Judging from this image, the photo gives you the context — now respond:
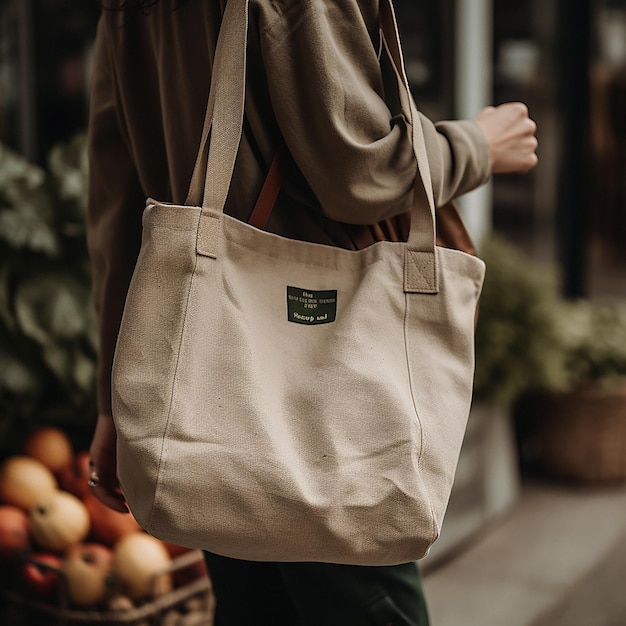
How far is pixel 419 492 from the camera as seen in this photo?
Answer: 116 cm

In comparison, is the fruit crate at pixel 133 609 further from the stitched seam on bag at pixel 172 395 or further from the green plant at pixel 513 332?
the green plant at pixel 513 332

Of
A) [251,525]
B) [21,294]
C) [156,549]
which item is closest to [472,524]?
[156,549]

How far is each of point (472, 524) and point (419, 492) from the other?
2556 millimetres

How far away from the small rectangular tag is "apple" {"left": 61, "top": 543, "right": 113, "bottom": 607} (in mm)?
1256

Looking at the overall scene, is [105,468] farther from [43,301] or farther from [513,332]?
[513,332]

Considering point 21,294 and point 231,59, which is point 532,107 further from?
point 231,59

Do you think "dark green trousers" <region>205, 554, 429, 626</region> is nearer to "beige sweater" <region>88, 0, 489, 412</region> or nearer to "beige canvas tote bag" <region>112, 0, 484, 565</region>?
"beige canvas tote bag" <region>112, 0, 484, 565</region>

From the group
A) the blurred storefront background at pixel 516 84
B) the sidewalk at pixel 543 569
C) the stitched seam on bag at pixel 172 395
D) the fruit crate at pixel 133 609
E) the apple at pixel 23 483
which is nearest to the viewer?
the stitched seam on bag at pixel 172 395

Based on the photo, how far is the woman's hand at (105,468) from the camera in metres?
1.57

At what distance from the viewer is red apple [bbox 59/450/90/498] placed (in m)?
2.47

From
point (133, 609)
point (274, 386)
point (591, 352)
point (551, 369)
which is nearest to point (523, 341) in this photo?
point (551, 369)

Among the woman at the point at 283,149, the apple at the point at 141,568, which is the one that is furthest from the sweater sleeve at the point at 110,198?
the apple at the point at 141,568

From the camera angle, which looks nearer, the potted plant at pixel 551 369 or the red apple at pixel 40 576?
the red apple at pixel 40 576

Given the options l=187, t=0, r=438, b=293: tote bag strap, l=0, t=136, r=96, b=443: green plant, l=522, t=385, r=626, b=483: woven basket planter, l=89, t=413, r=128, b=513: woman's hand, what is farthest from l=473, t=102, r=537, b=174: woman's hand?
l=522, t=385, r=626, b=483: woven basket planter
